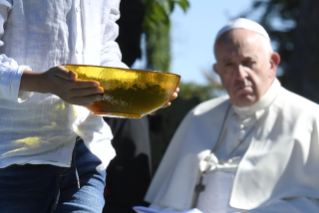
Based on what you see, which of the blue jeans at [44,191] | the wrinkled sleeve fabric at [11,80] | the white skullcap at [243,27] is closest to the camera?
the wrinkled sleeve fabric at [11,80]

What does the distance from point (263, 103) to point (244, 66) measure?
0.30 meters

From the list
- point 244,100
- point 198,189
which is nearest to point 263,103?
point 244,100

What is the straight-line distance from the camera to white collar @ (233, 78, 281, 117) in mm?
4129

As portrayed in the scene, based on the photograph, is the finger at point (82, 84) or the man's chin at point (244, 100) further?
the man's chin at point (244, 100)

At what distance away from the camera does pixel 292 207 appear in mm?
3561

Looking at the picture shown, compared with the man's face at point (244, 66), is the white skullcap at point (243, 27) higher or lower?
higher

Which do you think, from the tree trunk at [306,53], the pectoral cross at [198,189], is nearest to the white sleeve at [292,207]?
the pectoral cross at [198,189]

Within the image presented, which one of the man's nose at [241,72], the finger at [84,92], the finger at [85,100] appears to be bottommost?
the man's nose at [241,72]

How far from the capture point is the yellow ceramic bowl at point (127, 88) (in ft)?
6.26

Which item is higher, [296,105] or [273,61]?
[273,61]

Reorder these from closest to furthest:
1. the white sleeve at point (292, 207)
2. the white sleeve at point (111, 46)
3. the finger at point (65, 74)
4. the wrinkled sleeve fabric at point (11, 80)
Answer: the finger at point (65, 74)
the wrinkled sleeve fabric at point (11, 80)
the white sleeve at point (111, 46)
the white sleeve at point (292, 207)

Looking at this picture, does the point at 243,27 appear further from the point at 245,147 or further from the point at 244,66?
the point at 245,147

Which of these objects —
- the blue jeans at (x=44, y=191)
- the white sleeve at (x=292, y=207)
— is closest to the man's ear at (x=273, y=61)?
the white sleeve at (x=292, y=207)

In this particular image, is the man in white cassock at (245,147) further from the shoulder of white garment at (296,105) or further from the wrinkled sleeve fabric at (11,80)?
the wrinkled sleeve fabric at (11,80)
